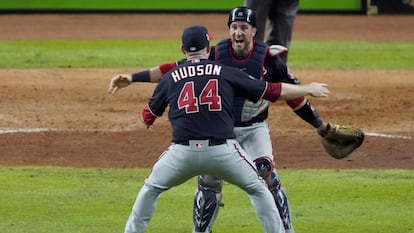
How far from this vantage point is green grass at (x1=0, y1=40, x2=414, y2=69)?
19.2 meters

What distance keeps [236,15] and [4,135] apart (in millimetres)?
5978

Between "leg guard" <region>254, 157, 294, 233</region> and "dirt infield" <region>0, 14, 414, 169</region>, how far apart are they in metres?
3.47

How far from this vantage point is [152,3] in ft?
85.5

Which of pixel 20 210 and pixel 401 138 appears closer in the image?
pixel 20 210

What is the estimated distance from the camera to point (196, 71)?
24.9 ft

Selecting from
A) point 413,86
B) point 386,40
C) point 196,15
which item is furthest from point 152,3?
point 413,86

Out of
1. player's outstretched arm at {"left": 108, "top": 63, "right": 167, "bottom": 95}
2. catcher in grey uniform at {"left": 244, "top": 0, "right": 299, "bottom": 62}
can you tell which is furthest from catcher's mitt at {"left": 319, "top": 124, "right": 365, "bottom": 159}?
catcher in grey uniform at {"left": 244, "top": 0, "right": 299, "bottom": 62}

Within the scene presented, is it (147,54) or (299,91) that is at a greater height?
(299,91)

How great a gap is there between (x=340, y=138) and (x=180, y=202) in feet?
5.82

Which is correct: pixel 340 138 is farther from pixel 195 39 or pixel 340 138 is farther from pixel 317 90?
pixel 195 39

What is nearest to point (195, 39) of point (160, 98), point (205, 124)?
point (160, 98)

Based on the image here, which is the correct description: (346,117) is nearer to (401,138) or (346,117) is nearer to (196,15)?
(401,138)

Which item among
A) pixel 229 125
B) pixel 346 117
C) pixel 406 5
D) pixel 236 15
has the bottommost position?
pixel 406 5

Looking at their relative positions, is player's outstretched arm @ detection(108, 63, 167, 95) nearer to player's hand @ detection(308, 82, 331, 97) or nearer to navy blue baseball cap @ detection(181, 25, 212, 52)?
navy blue baseball cap @ detection(181, 25, 212, 52)
